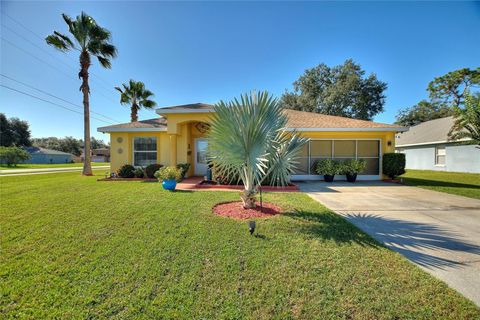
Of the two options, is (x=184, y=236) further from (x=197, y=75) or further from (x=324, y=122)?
(x=197, y=75)

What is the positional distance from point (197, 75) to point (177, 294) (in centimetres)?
1668

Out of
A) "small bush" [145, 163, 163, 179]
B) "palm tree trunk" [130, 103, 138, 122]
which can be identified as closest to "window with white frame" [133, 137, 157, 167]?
"small bush" [145, 163, 163, 179]

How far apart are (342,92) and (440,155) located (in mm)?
12405

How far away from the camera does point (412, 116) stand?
38.0 m

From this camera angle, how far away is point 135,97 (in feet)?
65.2

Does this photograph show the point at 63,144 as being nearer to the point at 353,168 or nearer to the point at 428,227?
the point at 353,168

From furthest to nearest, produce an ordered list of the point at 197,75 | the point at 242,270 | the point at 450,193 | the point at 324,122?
the point at 197,75, the point at 324,122, the point at 450,193, the point at 242,270

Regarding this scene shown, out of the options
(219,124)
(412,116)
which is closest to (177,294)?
(219,124)

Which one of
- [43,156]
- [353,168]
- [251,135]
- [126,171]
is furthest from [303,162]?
[43,156]

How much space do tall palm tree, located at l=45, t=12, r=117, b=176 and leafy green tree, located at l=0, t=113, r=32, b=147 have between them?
44.6 metres

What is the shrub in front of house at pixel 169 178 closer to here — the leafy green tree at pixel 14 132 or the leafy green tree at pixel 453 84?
the leafy green tree at pixel 453 84

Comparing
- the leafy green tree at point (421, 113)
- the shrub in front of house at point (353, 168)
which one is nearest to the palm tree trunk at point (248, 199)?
the shrub in front of house at point (353, 168)

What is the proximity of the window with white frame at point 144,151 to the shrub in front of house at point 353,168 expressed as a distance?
12.2 metres

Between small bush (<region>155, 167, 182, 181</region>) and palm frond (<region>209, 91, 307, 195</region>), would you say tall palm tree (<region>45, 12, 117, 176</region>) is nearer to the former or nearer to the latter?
small bush (<region>155, 167, 182, 181</region>)
